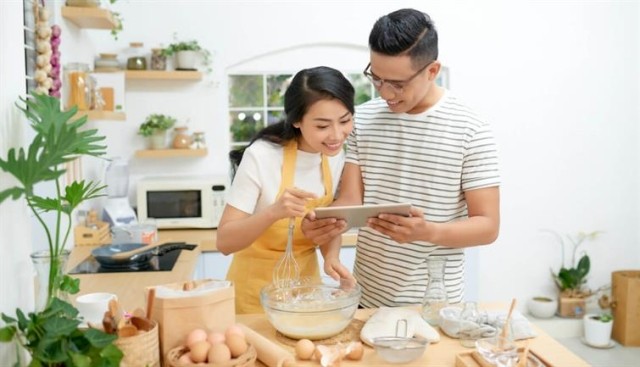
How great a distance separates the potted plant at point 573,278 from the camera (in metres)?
4.59

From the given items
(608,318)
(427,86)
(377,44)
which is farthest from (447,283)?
(608,318)

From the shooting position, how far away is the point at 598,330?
4414mm

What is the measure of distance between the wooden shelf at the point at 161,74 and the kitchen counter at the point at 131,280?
135 centimetres

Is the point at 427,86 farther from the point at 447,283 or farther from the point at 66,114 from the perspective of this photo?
the point at 66,114

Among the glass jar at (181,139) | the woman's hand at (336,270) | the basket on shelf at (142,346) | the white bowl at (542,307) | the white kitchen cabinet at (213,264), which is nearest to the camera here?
the basket on shelf at (142,346)

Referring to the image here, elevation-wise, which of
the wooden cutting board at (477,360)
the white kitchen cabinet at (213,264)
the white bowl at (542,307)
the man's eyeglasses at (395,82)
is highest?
the man's eyeglasses at (395,82)

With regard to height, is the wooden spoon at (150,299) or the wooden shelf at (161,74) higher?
the wooden shelf at (161,74)

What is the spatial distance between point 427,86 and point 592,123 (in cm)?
316

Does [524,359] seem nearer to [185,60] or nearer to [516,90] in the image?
[185,60]

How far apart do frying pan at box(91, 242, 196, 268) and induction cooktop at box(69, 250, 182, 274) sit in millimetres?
14

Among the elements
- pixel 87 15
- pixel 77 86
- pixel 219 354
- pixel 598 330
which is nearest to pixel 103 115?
pixel 77 86

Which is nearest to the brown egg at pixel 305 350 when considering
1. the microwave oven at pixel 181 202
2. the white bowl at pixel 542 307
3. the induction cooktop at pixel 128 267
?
the induction cooktop at pixel 128 267

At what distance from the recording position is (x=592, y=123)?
4.65 metres

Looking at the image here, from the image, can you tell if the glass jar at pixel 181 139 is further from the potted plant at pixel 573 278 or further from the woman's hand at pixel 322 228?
the potted plant at pixel 573 278
